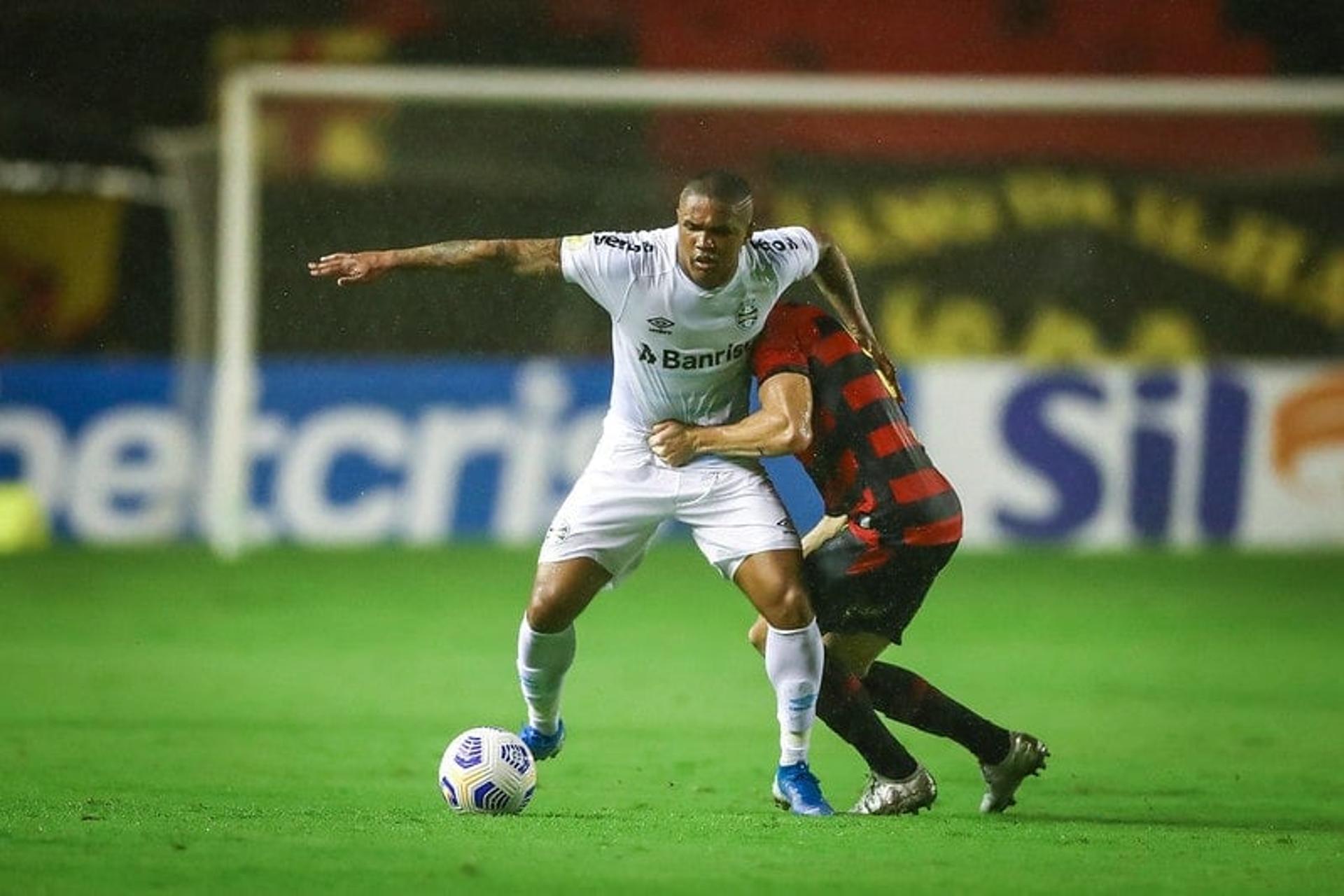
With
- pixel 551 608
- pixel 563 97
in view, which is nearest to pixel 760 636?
pixel 551 608

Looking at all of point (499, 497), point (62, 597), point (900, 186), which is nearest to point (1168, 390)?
point (900, 186)

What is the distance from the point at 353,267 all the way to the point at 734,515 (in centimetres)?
132

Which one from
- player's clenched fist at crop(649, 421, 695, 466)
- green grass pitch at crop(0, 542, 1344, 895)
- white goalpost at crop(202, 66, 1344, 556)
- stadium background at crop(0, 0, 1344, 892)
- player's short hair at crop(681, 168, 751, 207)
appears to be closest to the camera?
green grass pitch at crop(0, 542, 1344, 895)

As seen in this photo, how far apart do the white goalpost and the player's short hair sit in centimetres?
829

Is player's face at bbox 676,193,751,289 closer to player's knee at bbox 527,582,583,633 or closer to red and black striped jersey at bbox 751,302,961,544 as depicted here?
red and black striped jersey at bbox 751,302,961,544

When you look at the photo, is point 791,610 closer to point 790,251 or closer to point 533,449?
point 790,251

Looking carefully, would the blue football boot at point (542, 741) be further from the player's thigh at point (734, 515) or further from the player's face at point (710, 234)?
the player's face at point (710, 234)

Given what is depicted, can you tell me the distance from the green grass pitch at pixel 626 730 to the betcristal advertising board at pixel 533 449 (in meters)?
0.51

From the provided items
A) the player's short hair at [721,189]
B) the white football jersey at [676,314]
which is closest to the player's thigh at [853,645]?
the white football jersey at [676,314]

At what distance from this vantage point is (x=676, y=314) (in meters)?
6.84

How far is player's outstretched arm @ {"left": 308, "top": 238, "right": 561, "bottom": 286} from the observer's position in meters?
6.67

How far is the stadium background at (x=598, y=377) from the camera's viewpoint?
31.9ft

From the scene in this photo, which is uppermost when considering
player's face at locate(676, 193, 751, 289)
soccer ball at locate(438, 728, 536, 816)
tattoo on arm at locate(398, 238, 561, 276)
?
player's face at locate(676, 193, 751, 289)

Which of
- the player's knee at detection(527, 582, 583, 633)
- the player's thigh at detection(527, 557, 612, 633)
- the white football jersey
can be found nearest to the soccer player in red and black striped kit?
the white football jersey
